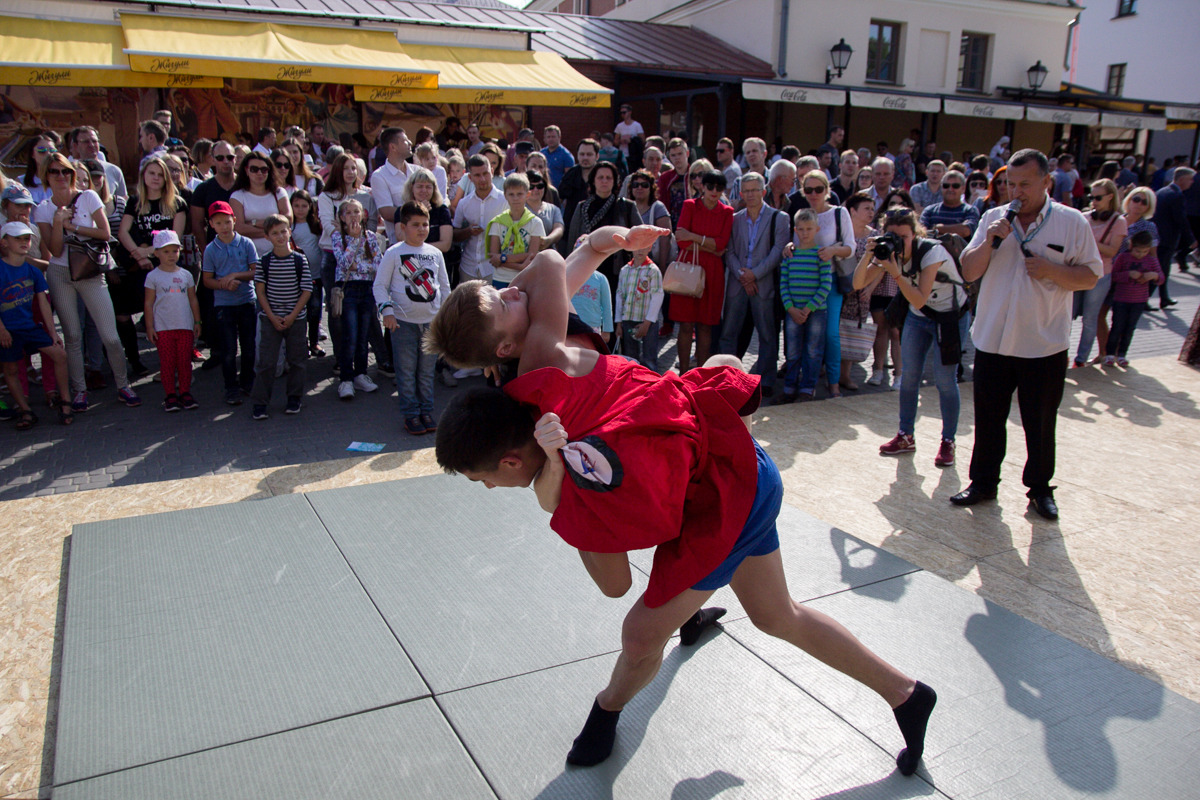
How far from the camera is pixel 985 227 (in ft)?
14.7

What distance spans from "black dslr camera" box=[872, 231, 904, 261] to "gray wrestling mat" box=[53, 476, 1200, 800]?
1900 millimetres

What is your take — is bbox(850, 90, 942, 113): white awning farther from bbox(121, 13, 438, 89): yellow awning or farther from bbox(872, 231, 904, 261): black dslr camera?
bbox(872, 231, 904, 261): black dslr camera

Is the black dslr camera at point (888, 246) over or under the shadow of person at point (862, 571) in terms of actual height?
over

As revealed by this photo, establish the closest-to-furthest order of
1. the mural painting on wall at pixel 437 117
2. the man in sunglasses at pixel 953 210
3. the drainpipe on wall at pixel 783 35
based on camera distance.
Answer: the man in sunglasses at pixel 953 210, the mural painting on wall at pixel 437 117, the drainpipe on wall at pixel 783 35

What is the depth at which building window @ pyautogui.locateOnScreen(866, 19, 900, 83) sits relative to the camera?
2275cm

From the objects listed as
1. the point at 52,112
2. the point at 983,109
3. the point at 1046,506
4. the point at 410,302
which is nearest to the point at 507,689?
the point at 1046,506

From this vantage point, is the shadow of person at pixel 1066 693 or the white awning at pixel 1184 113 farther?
the white awning at pixel 1184 113

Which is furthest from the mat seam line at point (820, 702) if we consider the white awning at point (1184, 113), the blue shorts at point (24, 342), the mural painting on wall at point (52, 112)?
the white awning at point (1184, 113)

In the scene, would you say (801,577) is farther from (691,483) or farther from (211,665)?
(211,665)

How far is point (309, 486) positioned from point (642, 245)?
2.95 metres

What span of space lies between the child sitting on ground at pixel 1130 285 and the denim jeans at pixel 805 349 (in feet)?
11.2

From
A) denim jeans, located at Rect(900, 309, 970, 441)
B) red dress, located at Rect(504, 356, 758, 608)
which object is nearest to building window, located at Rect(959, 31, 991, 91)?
denim jeans, located at Rect(900, 309, 970, 441)

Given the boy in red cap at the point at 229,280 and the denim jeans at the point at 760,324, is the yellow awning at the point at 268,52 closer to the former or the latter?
the boy in red cap at the point at 229,280

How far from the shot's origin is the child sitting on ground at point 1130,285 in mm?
7957
